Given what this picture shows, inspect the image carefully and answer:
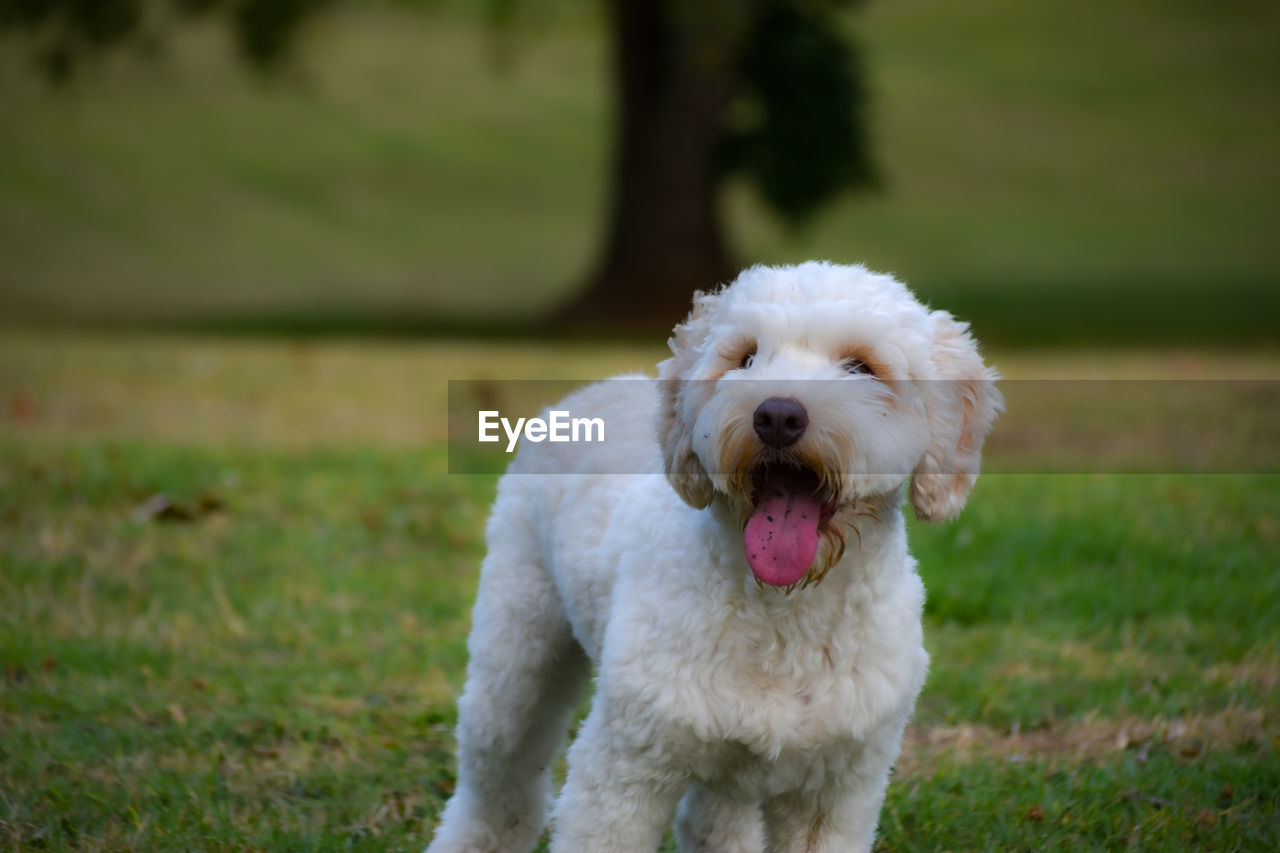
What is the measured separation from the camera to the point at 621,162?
21.6 meters

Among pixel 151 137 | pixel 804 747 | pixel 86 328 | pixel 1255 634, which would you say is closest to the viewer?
pixel 804 747

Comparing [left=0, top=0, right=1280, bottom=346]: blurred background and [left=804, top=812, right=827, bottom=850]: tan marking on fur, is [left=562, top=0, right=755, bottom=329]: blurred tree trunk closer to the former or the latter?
[left=0, top=0, right=1280, bottom=346]: blurred background

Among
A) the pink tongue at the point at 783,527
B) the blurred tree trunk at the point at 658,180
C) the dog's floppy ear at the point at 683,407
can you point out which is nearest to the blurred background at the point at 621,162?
the blurred tree trunk at the point at 658,180

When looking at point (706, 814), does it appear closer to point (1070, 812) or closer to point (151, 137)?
point (1070, 812)

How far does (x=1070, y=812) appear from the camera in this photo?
409 cm

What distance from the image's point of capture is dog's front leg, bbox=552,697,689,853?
3082 millimetres

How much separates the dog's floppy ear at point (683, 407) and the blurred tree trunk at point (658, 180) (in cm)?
1706

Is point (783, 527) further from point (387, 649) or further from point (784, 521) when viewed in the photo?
point (387, 649)

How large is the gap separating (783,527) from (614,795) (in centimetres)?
71

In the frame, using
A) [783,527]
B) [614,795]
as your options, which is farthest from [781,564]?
[614,795]

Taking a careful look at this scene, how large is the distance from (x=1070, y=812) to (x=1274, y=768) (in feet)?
2.36

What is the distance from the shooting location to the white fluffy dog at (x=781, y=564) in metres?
2.91

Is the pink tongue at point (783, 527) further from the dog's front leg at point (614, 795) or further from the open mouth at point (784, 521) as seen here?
the dog's front leg at point (614, 795)

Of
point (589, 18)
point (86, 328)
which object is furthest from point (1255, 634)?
point (589, 18)
